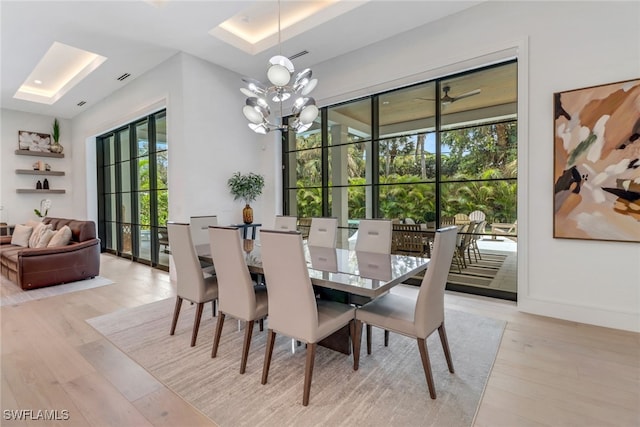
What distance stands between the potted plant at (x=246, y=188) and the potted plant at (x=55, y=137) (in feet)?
18.1

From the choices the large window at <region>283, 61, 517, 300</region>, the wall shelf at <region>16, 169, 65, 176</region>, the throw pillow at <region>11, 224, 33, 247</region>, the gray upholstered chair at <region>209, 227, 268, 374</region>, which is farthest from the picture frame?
the gray upholstered chair at <region>209, 227, 268, 374</region>

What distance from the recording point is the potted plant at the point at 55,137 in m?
7.45

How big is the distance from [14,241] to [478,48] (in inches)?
311

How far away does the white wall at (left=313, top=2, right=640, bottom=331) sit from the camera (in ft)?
9.33

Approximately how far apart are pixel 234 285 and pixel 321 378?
909 mm

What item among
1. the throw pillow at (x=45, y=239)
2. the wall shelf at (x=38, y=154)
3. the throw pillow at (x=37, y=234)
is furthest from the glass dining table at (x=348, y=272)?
the wall shelf at (x=38, y=154)

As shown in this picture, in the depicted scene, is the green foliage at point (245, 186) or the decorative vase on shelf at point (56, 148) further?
the decorative vase on shelf at point (56, 148)

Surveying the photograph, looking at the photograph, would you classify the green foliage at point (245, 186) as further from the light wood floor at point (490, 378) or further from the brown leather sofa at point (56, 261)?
the light wood floor at point (490, 378)

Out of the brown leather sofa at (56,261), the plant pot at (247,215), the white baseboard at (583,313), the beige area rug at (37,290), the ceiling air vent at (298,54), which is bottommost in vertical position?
the beige area rug at (37,290)

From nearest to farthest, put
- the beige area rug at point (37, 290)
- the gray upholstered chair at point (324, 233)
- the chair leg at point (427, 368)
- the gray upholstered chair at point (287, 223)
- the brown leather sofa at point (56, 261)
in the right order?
the chair leg at point (427, 368), the gray upholstered chair at point (324, 233), the gray upholstered chair at point (287, 223), the beige area rug at point (37, 290), the brown leather sofa at point (56, 261)

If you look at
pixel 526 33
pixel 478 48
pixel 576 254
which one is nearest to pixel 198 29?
pixel 478 48

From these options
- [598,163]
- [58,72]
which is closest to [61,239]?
[58,72]

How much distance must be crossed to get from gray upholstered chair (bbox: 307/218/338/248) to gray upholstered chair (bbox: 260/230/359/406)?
4.73 ft

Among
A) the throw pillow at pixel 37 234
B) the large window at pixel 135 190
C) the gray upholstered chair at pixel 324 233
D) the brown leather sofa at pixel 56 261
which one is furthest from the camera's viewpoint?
the large window at pixel 135 190
